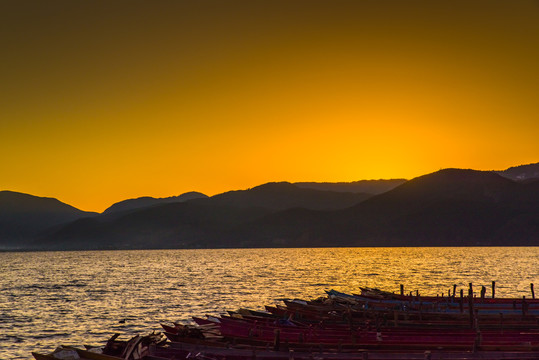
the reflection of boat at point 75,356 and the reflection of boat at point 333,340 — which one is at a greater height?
the reflection of boat at point 333,340

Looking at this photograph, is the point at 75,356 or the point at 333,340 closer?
the point at 75,356

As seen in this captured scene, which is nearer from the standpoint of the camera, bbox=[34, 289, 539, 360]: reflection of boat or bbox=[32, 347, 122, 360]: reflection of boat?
bbox=[32, 347, 122, 360]: reflection of boat

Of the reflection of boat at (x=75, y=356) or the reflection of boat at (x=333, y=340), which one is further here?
the reflection of boat at (x=333, y=340)

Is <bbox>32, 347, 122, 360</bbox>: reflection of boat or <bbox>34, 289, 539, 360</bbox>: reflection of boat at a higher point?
<bbox>34, 289, 539, 360</bbox>: reflection of boat

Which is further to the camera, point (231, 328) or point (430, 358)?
point (231, 328)

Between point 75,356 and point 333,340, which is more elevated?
point 333,340

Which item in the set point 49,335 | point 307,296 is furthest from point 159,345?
point 307,296

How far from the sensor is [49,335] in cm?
5134

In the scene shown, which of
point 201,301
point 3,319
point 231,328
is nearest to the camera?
point 231,328

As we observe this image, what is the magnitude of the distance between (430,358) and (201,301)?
51.9 meters

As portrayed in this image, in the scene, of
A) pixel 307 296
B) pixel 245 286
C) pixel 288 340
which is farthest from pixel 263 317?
pixel 245 286

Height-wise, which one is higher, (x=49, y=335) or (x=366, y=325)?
(x=366, y=325)

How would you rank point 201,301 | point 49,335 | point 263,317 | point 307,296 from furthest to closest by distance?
point 307,296 < point 201,301 < point 49,335 < point 263,317

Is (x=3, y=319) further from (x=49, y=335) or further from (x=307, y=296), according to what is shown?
(x=307, y=296)
